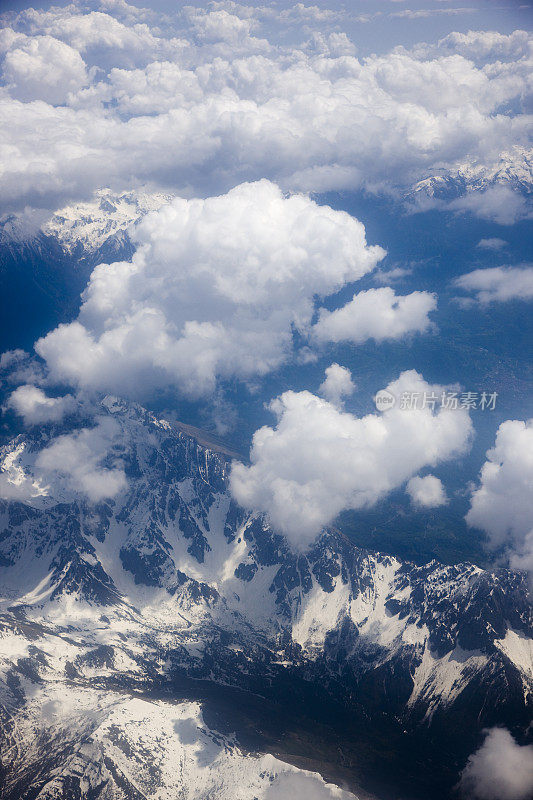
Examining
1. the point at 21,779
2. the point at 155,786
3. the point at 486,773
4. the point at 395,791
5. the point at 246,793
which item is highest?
the point at 486,773

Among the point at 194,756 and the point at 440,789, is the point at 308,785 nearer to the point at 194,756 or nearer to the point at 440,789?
the point at 194,756

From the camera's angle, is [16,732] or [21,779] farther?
[16,732]

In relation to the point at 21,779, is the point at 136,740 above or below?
above

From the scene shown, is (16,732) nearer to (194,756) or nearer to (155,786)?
(155,786)

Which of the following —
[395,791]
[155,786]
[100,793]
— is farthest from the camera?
[395,791]

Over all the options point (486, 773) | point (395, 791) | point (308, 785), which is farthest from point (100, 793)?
point (486, 773)

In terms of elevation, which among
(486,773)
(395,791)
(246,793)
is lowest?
(246,793)

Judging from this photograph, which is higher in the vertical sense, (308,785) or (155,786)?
(308,785)

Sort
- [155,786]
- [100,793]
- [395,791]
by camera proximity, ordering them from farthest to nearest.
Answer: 1. [395,791]
2. [155,786]
3. [100,793]

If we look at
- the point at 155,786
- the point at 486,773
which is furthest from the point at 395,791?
the point at 155,786
